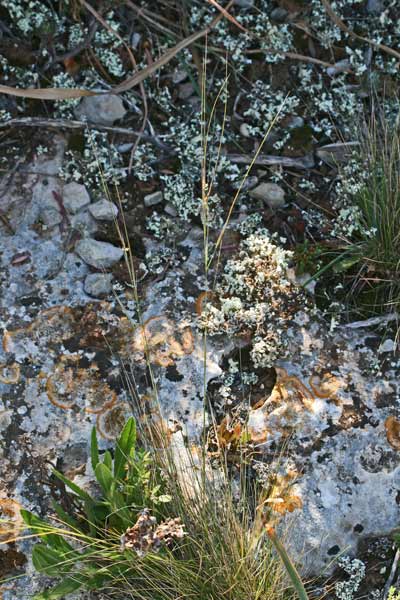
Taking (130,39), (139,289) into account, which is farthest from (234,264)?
(130,39)

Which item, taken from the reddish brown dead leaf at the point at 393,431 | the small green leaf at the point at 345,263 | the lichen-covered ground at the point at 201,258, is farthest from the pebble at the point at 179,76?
the reddish brown dead leaf at the point at 393,431

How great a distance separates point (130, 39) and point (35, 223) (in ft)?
3.09

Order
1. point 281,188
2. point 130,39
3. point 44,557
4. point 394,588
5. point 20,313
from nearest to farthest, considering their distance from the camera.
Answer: point 44,557 < point 394,588 < point 20,313 < point 281,188 < point 130,39

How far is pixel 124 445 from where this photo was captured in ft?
8.28

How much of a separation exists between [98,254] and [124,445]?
78cm

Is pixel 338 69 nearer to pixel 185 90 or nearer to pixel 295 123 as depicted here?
pixel 295 123

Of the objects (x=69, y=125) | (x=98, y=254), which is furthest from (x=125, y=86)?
(x=98, y=254)

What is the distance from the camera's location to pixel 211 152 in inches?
124

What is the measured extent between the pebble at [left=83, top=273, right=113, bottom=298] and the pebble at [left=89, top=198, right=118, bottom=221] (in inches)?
9.5

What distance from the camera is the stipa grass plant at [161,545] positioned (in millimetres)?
2422

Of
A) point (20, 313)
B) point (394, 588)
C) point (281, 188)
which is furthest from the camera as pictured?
point (281, 188)

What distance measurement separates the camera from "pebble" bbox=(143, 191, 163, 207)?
122 inches

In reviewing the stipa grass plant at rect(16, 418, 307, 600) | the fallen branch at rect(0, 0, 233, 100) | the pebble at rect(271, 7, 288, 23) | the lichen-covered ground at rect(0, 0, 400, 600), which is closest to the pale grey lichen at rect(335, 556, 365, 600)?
the lichen-covered ground at rect(0, 0, 400, 600)

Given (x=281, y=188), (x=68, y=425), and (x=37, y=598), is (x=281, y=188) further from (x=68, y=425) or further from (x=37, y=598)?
(x=37, y=598)
